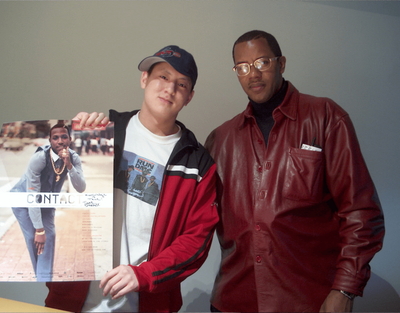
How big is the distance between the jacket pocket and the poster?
73 centimetres

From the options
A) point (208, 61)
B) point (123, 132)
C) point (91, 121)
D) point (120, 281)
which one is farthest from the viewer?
point (208, 61)

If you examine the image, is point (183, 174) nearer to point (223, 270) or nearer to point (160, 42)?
point (223, 270)

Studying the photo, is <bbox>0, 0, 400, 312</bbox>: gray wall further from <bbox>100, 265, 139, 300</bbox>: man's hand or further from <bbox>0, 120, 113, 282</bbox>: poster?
<bbox>100, 265, 139, 300</bbox>: man's hand

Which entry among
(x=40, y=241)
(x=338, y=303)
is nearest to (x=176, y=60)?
(x=40, y=241)

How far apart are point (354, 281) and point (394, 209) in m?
0.85

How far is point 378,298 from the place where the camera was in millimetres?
1738

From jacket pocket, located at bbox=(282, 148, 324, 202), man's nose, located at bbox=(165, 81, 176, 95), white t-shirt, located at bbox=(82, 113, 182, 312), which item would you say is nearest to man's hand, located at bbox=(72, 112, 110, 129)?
white t-shirt, located at bbox=(82, 113, 182, 312)

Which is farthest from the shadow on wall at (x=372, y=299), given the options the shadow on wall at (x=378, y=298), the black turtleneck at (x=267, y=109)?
the black turtleneck at (x=267, y=109)

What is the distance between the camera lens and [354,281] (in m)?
1.12

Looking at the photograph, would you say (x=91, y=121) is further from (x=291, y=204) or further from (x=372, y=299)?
(x=372, y=299)

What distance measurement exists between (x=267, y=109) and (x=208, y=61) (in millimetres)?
497

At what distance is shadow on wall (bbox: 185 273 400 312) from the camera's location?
1.70m

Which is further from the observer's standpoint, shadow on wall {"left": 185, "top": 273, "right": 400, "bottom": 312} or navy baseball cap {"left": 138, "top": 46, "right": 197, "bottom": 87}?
shadow on wall {"left": 185, "top": 273, "right": 400, "bottom": 312}

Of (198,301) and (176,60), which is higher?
(176,60)
